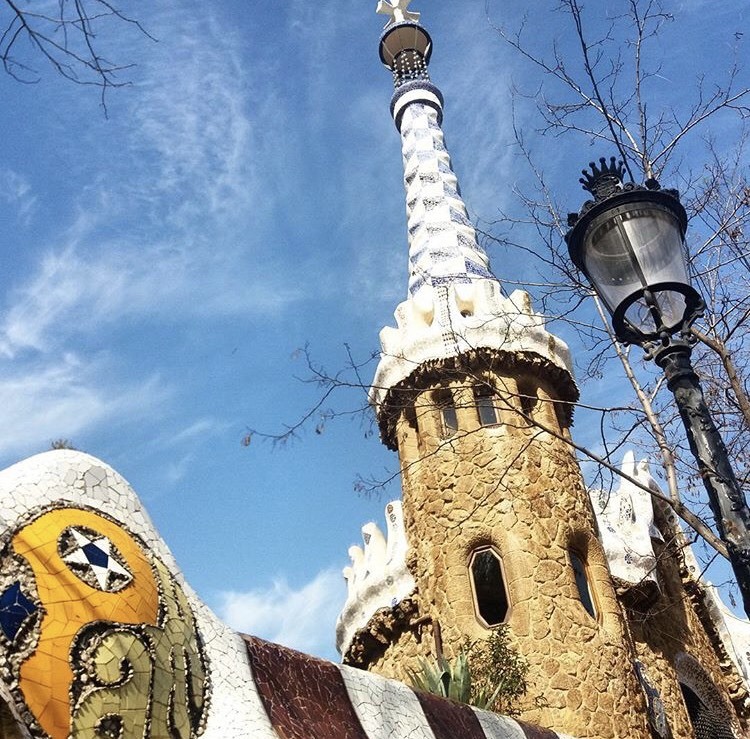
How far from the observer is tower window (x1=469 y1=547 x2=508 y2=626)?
7988mm

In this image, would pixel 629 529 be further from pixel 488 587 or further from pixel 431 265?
pixel 431 265

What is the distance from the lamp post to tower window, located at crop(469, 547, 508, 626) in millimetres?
5195

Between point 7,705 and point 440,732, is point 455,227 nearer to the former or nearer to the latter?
point 440,732

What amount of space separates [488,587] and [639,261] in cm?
549

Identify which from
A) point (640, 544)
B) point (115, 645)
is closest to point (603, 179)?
point (115, 645)

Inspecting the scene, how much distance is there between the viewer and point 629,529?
9773 mm

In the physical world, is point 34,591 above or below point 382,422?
below

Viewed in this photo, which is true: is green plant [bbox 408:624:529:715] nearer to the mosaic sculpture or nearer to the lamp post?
the mosaic sculpture

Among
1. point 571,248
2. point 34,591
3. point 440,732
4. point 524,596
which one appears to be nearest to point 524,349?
point 524,596

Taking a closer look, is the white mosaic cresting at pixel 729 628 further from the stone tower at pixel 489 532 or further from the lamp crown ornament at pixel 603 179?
the lamp crown ornament at pixel 603 179

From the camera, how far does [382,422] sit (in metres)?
9.84

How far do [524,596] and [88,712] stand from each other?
5.16 metres

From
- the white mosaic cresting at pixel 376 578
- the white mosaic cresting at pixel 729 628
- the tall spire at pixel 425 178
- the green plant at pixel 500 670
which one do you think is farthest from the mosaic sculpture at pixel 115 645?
the white mosaic cresting at pixel 729 628

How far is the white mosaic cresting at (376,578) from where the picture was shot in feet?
28.9
